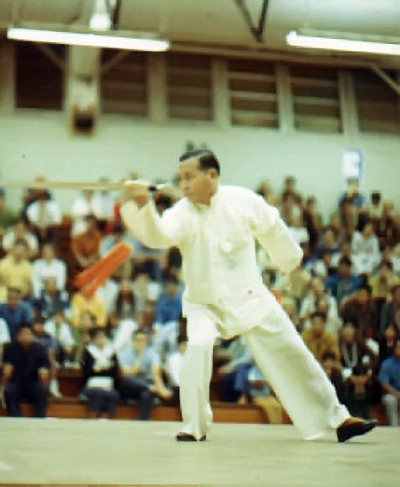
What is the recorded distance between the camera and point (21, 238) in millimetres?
11039

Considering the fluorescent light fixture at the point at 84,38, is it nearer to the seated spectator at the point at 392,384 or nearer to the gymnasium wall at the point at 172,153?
the gymnasium wall at the point at 172,153

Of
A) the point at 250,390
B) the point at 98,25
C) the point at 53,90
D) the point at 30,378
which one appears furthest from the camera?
the point at 53,90

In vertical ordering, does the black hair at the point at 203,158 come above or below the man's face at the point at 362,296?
above

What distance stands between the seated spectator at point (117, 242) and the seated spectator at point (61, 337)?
1380mm

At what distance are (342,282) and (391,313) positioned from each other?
2.89ft

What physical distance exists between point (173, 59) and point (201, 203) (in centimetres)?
1079

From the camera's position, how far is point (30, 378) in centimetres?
903

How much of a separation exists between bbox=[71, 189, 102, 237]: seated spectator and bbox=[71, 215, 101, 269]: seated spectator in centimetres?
8

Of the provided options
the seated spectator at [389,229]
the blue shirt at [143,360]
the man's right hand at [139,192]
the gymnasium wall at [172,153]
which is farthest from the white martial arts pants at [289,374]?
the gymnasium wall at [172,153]

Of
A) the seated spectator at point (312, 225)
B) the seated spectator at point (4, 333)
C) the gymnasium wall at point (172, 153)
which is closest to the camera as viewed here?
the seated spectator at point (4, 333)

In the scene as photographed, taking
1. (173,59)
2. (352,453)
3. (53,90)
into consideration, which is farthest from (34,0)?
(352,453)

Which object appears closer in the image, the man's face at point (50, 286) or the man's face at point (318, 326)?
the man's face at point (318, 326)

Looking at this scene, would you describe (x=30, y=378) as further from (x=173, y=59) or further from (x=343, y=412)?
(x=173, y=59)

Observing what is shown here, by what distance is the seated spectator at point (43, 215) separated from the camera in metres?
11.7
